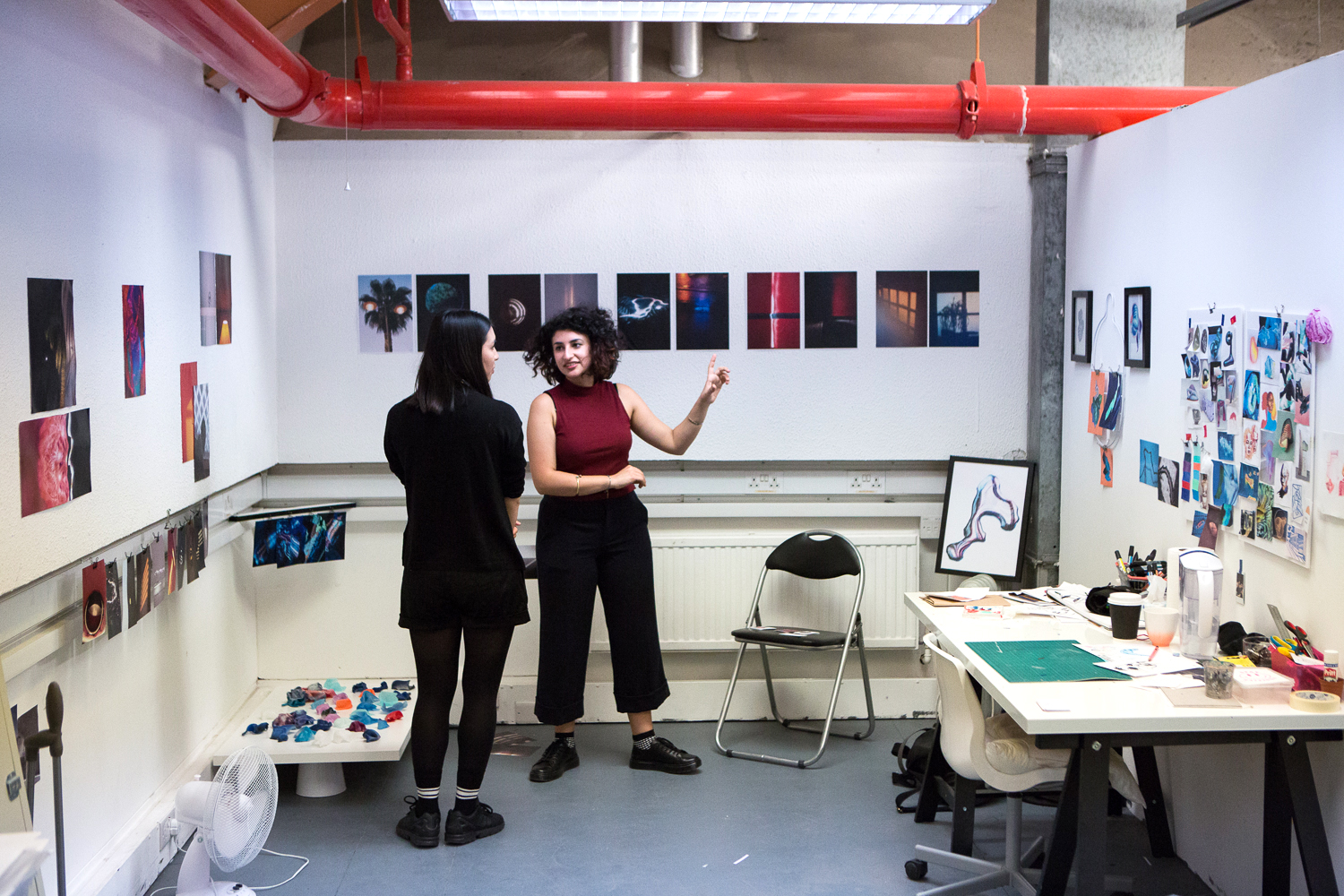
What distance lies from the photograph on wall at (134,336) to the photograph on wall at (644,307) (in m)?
2.04

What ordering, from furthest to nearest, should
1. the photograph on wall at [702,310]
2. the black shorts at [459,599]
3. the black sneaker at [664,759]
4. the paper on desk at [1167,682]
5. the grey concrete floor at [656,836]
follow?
the photograph on wall at [702,310], the black sneaker at [664,759], the black shorts at [459,599], the grey concrete floor at [656,836], the paper on desk at [1167,682]

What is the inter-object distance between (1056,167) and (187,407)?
11.8 feet

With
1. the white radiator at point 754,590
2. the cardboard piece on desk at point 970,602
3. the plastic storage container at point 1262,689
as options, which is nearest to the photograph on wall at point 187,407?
the white radiator at point 754,590

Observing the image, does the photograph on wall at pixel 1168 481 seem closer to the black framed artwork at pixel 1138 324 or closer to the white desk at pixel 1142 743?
the black framed artwork at pixel 1138 324

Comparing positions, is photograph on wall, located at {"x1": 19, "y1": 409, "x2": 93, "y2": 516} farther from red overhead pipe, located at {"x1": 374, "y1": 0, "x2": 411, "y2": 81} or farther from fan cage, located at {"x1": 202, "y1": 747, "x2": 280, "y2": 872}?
red overhead pipe, located at {"x1": 374, "y1": 0, "x2": 411, "y2": 81}

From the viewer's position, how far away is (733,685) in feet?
16.8

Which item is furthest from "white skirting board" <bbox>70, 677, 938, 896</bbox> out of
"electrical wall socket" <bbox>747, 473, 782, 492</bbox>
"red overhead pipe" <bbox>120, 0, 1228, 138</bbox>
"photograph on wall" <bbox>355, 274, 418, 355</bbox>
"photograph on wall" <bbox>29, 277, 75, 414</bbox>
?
"photograph on wall" <bbox>29, 277, 75, 414</bbox>

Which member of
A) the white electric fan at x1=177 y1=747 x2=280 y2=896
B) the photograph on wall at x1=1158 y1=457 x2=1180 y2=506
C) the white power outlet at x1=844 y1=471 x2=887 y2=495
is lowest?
the white electric fan at x1=177 y1=747 x2=280 y2=896

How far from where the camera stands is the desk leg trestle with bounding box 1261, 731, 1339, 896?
2951 mm

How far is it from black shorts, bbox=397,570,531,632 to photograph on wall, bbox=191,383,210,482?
91cm

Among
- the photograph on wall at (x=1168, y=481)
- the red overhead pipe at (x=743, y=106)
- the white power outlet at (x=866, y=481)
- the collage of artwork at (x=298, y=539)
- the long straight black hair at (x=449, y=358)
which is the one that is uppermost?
the red overhead pipe at (x=743, y=106)

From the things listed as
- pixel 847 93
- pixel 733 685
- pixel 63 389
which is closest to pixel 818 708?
pixel 733 685

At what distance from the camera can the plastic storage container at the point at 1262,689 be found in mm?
2994

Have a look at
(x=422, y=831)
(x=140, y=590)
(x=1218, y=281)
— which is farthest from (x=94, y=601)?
(x=1218, y=281)
